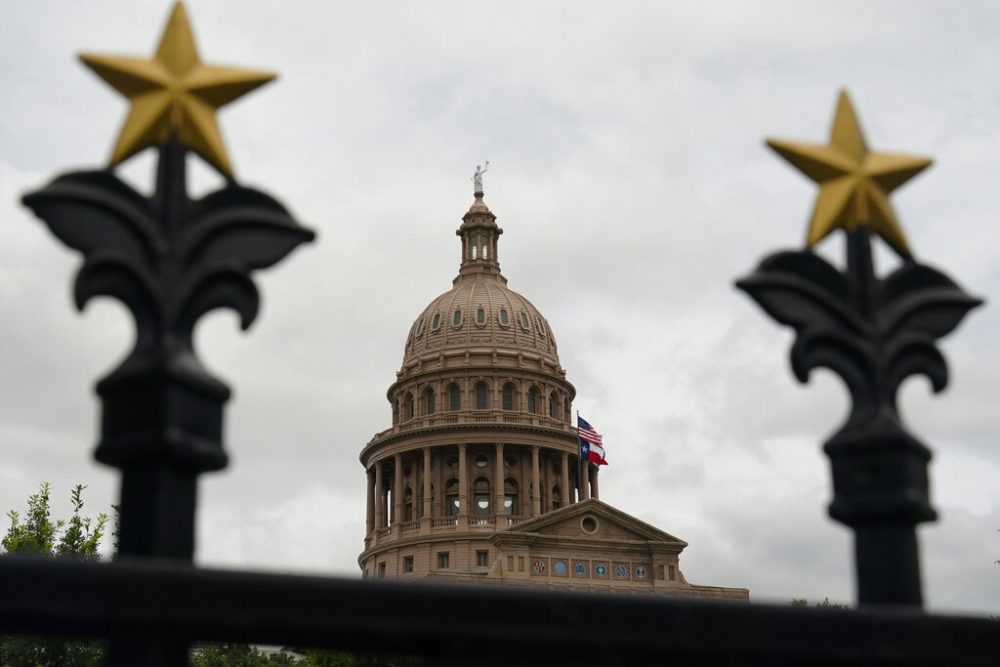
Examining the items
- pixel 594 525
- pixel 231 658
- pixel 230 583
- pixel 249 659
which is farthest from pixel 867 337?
pixel 594 525

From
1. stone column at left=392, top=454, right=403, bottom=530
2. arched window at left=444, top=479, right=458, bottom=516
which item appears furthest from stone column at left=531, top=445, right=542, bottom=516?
stone column at left=392, top=454, right=403, bottom=530

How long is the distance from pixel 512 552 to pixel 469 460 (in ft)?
63.9

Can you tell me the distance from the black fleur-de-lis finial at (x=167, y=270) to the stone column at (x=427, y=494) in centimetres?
9721

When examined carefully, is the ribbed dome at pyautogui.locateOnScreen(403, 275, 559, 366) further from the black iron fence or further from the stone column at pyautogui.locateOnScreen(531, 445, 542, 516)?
the black iron fence

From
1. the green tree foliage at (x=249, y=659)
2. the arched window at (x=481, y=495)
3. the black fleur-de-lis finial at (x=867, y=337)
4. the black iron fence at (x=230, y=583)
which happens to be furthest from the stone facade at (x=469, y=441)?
the black iron fence at (x=230, y=583)

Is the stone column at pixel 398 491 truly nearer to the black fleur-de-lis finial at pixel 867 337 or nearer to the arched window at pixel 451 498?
the arched window at pixel 451 498

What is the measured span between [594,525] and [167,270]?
85729mm

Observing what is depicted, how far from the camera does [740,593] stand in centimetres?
8588

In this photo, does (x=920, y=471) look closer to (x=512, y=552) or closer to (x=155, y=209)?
(x=155, y=209)

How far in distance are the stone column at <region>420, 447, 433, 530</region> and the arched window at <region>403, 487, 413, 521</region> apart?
10.7 feet

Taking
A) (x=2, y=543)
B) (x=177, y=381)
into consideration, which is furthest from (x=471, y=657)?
(x=2, y=543)

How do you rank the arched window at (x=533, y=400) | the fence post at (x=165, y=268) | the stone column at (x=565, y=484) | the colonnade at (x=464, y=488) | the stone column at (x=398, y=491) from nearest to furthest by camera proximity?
the fence post at (x=165, y=268), the colonnade at (x=464, y=488), the stone column at (x=398, y=491), the stone column at (x=565, y=484), the arched window at (x=533, y=400)

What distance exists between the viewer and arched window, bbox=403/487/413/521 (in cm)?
10525

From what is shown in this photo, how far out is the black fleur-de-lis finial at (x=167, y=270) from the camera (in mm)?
4023
